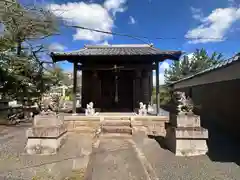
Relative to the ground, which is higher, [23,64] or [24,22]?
[24,22]

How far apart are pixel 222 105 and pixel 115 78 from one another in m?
5.73

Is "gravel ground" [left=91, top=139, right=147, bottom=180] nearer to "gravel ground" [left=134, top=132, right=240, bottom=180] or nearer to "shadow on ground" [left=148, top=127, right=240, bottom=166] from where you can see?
"gravel ground" [left=134, top=132, right=240, bottom=180]

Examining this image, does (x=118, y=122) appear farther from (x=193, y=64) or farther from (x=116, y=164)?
(x=193, y=64)

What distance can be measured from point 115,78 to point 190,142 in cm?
740

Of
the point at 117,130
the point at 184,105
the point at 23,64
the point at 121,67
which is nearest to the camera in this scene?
the point at 184,105

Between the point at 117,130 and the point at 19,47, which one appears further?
the point at 19,47

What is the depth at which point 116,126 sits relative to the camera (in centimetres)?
859

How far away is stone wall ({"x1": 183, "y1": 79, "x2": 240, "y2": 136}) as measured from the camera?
756 cm

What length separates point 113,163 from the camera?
4.88 metres

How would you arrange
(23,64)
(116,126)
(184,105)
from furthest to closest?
(23,64)
(116,126)
(184,105)

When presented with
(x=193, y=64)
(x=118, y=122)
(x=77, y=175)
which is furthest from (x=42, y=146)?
(x=193, y=64)

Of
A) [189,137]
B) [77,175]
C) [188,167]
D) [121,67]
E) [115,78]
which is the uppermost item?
[121,67]

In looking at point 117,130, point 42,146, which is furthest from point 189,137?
point 42,146

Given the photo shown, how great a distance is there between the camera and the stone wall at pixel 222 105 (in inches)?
298
